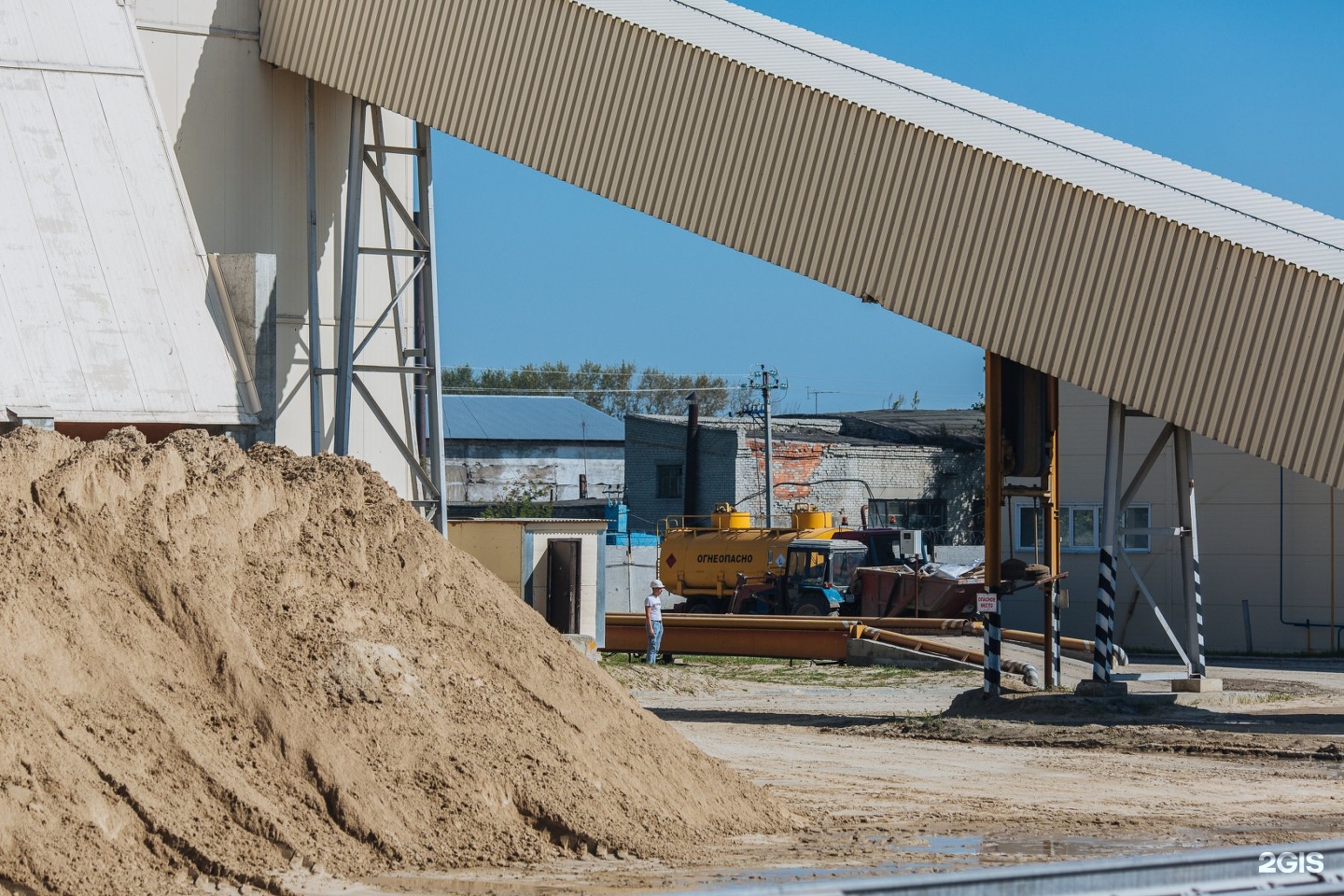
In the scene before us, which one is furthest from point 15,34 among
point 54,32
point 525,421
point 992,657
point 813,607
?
point 525,421

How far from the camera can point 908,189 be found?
58.3 feet

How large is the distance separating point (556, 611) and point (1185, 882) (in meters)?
21.6

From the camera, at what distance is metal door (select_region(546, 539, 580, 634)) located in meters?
27.1

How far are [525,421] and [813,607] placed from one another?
41.3m

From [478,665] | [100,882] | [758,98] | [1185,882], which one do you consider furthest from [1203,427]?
[100,882]

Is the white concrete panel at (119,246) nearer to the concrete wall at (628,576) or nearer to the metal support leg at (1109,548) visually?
the metal support leg at (1109,548)

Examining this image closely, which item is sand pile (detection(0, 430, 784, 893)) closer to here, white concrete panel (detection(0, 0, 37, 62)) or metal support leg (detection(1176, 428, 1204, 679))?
white concrete panel (detection(0, 0, 37, 62))

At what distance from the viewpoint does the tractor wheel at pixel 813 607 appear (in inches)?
1241

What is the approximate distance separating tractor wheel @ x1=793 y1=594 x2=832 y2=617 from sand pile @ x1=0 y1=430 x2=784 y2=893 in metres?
20.2

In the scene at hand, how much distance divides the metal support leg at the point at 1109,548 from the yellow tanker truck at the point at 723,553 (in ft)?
47.9

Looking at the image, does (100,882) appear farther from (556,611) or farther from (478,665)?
(556,611)

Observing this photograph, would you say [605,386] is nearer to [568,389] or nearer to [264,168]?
[568,389]

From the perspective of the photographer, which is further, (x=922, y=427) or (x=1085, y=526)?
(x=922, y=427)

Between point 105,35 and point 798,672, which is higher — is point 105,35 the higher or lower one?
the higher one
